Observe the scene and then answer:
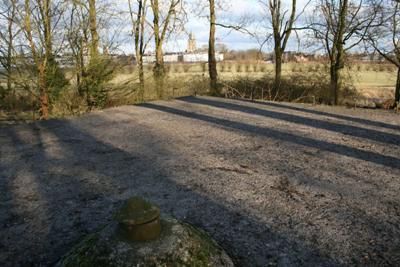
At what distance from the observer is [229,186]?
3506mm

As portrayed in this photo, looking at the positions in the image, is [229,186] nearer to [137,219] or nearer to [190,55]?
Answer: [137,219]

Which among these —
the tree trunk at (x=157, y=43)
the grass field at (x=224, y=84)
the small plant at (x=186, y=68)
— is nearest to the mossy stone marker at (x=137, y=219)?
the grass field at (x=224, y=84)

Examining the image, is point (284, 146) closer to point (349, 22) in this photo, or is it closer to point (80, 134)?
point (80, 134)

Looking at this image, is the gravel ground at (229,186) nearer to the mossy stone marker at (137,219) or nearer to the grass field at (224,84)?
the mossy stone marker at (137,219)

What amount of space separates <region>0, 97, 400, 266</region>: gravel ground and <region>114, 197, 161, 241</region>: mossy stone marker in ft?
2.31

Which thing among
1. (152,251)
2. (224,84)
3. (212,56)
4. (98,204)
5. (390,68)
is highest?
(212,56)

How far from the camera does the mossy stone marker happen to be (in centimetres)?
182

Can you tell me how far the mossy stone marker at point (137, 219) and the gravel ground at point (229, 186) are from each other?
0.70 metres

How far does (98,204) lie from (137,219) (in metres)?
1.44

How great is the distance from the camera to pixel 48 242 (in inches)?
96.6

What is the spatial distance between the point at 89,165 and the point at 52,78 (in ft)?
20.1

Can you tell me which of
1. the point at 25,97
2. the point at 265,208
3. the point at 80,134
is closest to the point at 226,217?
the point at 265,208

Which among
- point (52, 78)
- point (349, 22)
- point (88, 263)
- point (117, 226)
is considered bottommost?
point (88, 263)

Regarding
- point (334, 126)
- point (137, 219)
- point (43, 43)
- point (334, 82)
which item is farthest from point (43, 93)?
point (334, 82)
